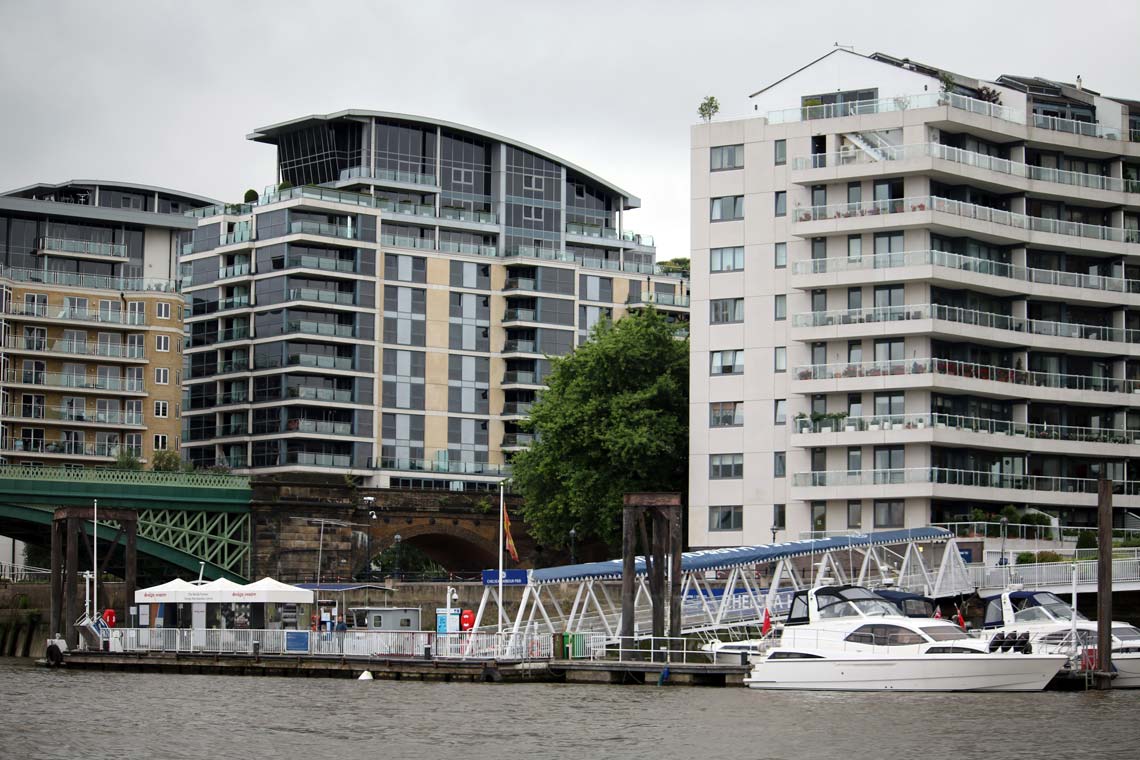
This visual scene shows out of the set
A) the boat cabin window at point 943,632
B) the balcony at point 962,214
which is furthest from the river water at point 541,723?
the balcony at point 962,214

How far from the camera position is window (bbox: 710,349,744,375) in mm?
108500

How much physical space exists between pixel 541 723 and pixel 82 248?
103m

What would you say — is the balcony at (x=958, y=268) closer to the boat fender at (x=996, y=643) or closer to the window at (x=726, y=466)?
the window at (x=726, y=466)

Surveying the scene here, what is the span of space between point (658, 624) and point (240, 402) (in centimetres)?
7548

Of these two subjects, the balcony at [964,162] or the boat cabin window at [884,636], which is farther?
the balcony at [964,162]

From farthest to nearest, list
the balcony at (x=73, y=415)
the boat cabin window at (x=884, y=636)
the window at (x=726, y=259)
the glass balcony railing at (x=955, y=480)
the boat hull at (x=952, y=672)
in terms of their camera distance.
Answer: the balcony at (x=73, y=415) → the window at (x=726, y=259) → the glass balcony railing at (x=955, y=480) → the boat cabin window at (x=884, y=636) → the boat hull at (x=952, y=672)

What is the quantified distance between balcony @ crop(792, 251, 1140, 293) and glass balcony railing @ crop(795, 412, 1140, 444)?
24.3 ft

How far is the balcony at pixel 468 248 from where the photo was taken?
14688 centimetres

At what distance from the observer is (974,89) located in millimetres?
110125

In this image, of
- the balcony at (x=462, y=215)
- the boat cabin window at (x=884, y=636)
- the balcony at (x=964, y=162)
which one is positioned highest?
the balcony at (x=462, y=215)

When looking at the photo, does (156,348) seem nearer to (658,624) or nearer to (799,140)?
(799,140)

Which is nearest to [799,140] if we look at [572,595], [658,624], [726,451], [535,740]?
[726,451]

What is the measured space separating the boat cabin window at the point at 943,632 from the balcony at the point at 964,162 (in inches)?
1695

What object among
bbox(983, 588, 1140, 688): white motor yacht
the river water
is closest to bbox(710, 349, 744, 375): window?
bbox(983, 588, 1140, 688): white motor yacht
